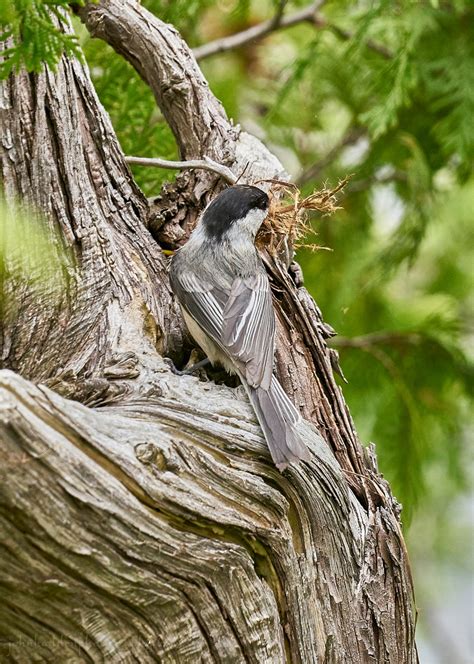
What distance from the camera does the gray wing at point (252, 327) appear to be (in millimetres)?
2281

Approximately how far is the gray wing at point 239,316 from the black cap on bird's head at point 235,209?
17 centimetres

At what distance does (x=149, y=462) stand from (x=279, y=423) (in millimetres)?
384

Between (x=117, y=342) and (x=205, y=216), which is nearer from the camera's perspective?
(x=117, y=342)

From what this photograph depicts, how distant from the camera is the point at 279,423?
6.79 feet

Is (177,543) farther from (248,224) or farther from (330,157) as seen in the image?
(330,157)

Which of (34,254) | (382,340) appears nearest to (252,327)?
(34,254)

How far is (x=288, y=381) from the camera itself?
8.01 ft

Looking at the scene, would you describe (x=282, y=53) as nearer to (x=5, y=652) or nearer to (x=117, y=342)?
(x=117, y=342)

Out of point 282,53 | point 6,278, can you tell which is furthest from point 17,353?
point 282,53

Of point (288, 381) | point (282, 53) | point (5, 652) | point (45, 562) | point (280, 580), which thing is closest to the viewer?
point (45, 562)

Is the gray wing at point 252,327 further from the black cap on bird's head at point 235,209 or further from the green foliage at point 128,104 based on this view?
the green foliage at point 128,104

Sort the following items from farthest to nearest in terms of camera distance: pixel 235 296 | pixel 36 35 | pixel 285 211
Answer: pixel 285 211 → pixel 235 296 → pixel 36 35

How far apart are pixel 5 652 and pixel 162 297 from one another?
1.07m

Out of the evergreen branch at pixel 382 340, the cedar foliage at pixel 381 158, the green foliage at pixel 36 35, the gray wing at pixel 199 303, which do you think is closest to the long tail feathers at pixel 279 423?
the gray wing at pixel 199 303
